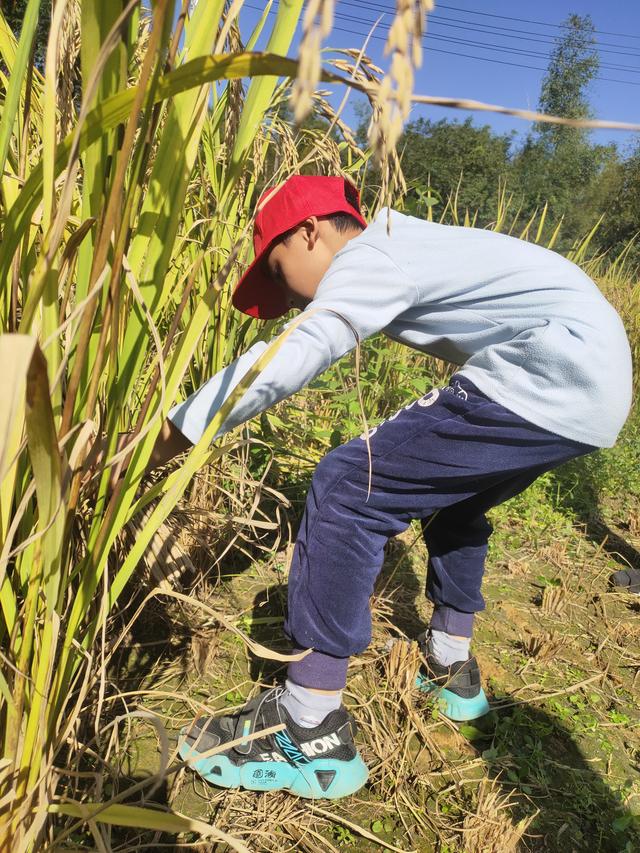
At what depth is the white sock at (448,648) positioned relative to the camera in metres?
1.79

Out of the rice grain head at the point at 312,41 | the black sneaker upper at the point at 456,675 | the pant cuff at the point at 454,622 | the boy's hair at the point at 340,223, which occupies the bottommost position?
the black sneaker upper at the point at 456,675

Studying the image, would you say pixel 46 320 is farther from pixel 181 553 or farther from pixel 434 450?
pixel 181 553

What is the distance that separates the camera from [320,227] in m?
1.47

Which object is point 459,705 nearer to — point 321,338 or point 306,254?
point 321,338

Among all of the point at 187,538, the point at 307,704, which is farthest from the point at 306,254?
the point at 307,704

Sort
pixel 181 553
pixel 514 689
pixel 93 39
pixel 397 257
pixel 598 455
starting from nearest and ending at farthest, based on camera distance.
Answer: pixel 93 39, pixel 397 257, pixel 181 553, pixel 514 689, pixel 598 455

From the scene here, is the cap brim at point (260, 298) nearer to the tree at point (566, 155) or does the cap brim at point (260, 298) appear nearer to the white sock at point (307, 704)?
the white sock at point (307, 704)

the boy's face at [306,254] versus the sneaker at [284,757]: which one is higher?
the boy's face at [306,254]

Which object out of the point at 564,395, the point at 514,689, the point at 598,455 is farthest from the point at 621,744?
the point at 598,455

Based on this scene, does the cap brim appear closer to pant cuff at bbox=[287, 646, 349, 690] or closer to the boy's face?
the boy's face

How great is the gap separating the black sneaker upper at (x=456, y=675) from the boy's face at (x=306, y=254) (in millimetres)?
1107

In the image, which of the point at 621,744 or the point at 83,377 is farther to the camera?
the point at 621,744

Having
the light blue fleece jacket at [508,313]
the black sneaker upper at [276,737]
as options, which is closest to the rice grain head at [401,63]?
the light blue fleece jacket at [508,313]

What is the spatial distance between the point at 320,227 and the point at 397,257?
0.88 ft
